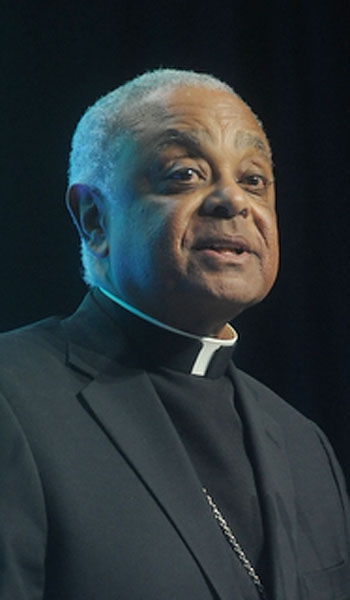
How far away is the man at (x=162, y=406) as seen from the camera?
46.8 inches

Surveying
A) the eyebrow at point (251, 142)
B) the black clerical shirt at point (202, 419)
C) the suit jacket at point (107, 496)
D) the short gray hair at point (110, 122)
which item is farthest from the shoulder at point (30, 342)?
the eyebrow at point (251, 142)

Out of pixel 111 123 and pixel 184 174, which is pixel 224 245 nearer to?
pixel 184 174

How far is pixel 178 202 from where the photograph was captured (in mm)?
1434

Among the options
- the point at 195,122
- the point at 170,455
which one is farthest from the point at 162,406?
the point at 195,122

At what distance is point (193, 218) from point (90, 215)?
0.27 meters

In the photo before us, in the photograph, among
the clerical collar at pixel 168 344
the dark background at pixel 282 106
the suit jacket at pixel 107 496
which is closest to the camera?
the suit jacket at pixel 107 496

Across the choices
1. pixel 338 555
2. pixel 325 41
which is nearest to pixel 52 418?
pixel 338 555

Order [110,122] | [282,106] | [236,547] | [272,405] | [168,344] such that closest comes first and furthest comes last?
[236,547] → [168,344] → [110,122] → [272,405] → [282,106]

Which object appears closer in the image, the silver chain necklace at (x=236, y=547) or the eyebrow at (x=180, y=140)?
the silver chain necklace at (x=236, y=547)

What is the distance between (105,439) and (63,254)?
0.88 metres

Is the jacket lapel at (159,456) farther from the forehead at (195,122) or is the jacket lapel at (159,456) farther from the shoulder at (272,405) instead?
the forehead at (195,122)

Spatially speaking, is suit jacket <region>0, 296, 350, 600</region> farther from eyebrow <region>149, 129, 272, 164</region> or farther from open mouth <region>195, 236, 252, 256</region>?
eyebrow <region>149, 129, 272, 164</region>

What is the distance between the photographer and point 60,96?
208 centimetres

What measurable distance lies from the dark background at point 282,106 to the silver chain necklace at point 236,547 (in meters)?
0.87
